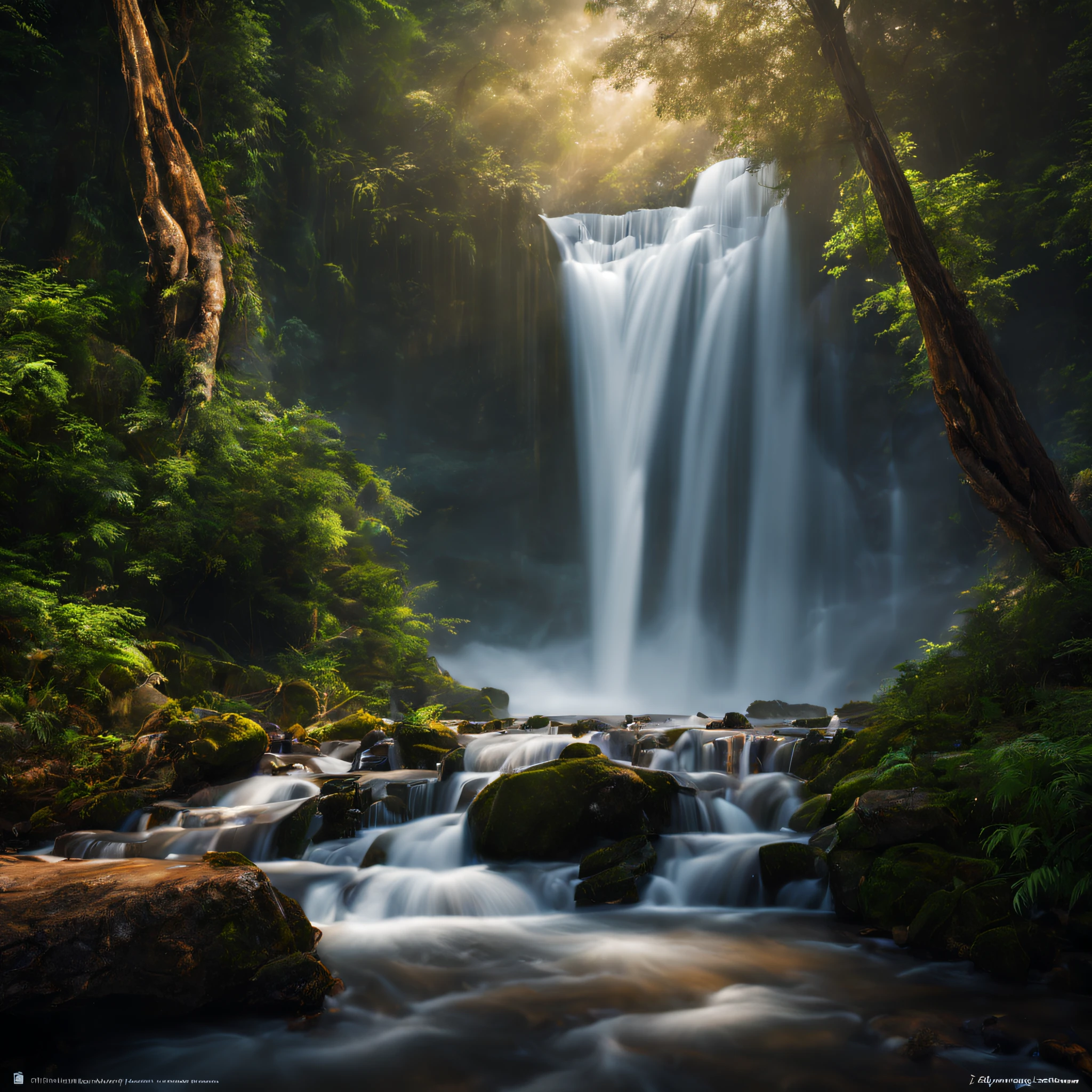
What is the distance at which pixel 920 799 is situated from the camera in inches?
183

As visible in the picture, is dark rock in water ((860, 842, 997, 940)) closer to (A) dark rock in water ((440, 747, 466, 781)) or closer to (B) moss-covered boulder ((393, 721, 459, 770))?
(A) dark rock in water ((440, 747, 466, 781))

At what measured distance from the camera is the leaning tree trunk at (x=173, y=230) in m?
12.1

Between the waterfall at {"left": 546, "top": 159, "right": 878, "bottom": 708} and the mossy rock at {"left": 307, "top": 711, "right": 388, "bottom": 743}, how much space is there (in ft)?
40.3

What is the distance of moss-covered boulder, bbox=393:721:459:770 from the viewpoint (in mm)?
8750

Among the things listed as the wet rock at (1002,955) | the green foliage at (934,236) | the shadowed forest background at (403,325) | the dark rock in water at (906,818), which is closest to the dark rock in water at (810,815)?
the shadowed forest background at (403,325)

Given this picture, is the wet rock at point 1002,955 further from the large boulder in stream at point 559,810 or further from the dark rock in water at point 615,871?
the large boulder in stream at point 559,810

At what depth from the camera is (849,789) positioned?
5.75 meters

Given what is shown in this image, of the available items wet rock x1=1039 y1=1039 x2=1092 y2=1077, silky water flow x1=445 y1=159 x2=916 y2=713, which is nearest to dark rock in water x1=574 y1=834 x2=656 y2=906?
wet rock x1=1039 y1=1039 x2=1092 y2=1077

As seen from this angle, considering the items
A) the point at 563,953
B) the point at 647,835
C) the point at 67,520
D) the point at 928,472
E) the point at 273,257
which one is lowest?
the point at 563,953

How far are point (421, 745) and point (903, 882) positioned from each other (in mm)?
6087

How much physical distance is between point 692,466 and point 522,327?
8329mm

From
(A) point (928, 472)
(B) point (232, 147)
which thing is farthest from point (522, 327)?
(A) point (928, 472)

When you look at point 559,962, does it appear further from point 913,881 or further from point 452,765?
point 452,765

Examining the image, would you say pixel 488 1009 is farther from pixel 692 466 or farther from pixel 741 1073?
pixel 692 466
